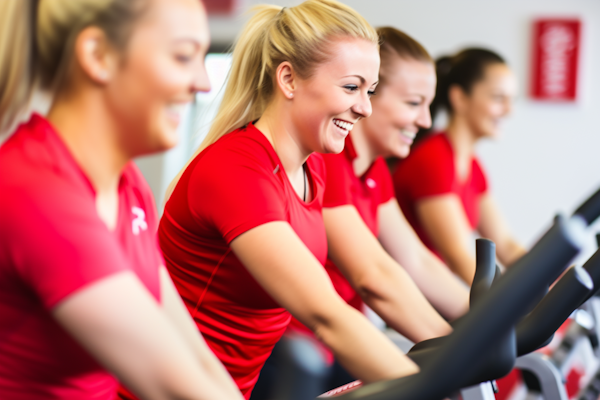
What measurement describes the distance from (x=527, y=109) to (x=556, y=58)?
1.28 feet

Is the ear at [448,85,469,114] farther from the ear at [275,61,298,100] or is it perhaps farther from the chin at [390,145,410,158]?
the ear at [275,61,298,100]

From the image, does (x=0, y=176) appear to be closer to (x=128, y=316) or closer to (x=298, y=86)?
(x=128, y=316)

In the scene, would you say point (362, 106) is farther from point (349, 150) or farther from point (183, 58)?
point (183, 58)

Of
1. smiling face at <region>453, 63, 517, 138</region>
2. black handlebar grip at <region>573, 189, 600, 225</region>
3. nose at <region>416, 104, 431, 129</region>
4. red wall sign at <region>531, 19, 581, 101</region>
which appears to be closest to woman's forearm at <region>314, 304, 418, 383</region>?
black handlebar grip at <region>573, 189, 600, 225</region>

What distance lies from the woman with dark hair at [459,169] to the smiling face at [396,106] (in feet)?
1.75

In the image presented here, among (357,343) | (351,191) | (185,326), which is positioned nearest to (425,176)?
(351,191)

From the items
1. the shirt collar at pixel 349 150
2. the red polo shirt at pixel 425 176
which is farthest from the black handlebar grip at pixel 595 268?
the red polo shirt at pixel 425 176

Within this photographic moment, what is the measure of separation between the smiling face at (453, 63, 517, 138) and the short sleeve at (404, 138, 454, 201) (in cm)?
36

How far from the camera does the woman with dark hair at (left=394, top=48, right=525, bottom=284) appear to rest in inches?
89.4

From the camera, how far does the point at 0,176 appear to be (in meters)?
0.68

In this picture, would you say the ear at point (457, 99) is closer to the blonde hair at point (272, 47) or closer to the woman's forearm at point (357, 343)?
the blonde hair at point (272, 47)

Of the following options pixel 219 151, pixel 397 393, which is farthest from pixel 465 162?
pixel 397 393

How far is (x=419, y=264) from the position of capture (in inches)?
76.6

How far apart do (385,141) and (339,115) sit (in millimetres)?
527
